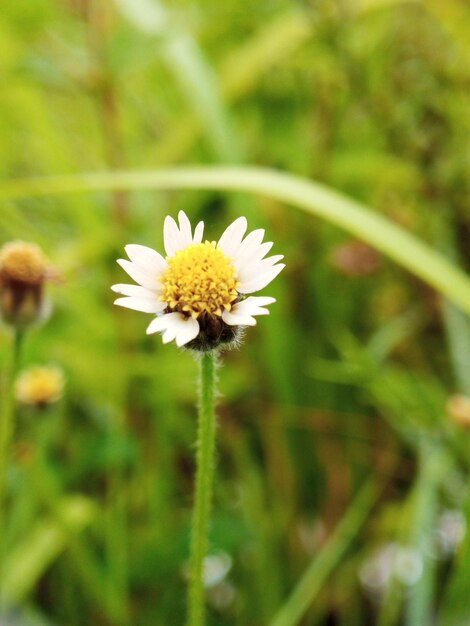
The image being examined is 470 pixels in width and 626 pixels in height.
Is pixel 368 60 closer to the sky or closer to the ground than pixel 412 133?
closer to the sky

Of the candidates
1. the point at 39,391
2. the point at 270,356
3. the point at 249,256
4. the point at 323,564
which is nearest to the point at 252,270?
the point at 249,256

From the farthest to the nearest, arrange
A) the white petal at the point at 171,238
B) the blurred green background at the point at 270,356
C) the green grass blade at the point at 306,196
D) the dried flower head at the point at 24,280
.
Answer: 1. the blurred green background at the point at 270,356
2. the green grass blade at the point at 306,196
3. the dried flower head at the point at 24,280
4. the white petal at the point at 171,238

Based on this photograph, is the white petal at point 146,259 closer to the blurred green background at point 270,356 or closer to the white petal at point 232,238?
the white petal at point 232,238

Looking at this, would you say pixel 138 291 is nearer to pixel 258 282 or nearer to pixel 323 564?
pixel 258 282

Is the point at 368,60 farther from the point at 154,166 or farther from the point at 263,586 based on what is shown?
the point at 263,586

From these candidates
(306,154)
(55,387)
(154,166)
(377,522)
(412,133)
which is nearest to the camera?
(55,387)

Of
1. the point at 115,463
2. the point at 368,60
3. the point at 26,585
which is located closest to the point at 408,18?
the point at 368,60

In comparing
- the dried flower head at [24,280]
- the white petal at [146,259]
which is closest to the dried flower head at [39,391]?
the dried flower head at [24,280]

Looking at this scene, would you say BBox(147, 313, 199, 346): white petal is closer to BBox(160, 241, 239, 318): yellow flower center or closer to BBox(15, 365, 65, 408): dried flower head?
BBox(160, 241, 239, 318): yellow flower center
